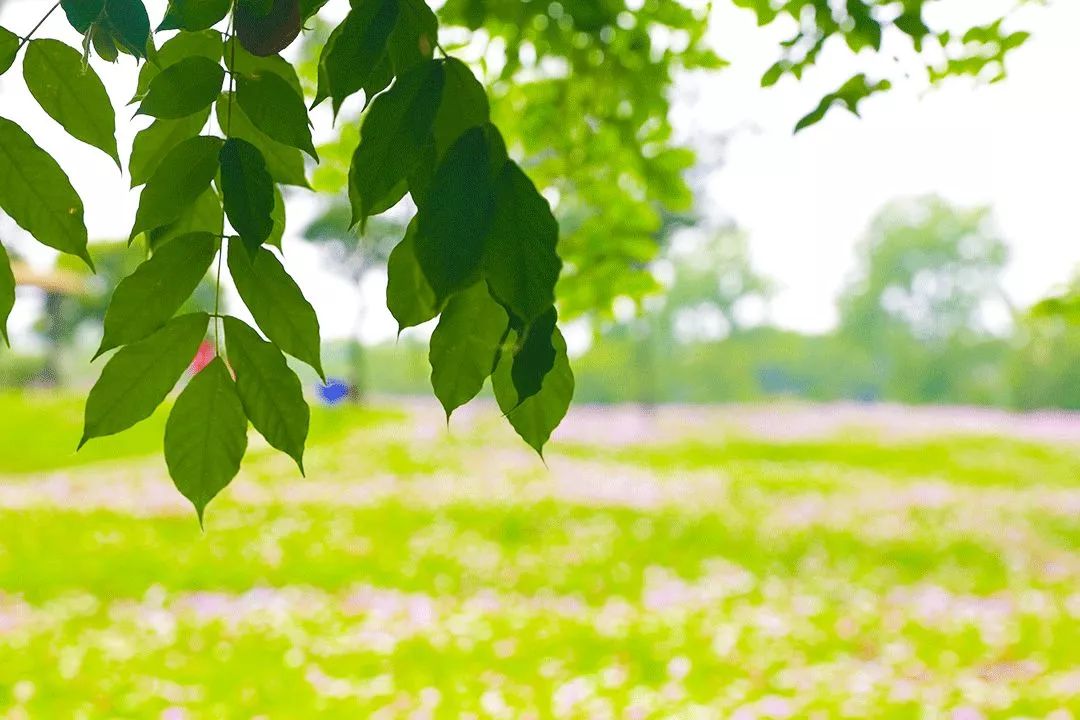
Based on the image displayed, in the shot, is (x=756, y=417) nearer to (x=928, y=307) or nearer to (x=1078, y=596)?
(x=1078, y=596)

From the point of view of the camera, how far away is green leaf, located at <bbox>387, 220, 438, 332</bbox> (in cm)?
87

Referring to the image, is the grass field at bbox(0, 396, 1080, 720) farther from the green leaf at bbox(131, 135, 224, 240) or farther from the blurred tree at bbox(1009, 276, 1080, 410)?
the blurred tree at bbox(1009, 276, 1080, 410)

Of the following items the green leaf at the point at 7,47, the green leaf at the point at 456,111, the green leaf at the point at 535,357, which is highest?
the green leaf at the point at 7,47

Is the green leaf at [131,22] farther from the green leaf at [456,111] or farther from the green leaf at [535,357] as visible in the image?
the green leaf at [535,357]

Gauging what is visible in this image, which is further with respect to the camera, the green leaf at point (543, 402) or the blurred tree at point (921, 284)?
the blurred tree at point (921, 284)

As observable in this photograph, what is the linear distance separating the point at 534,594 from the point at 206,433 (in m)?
6.43

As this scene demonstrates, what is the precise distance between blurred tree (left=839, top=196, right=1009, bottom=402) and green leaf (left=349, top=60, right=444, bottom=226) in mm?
45791

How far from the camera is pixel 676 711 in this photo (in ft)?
14.9

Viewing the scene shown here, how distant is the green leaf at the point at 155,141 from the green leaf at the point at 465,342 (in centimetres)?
42

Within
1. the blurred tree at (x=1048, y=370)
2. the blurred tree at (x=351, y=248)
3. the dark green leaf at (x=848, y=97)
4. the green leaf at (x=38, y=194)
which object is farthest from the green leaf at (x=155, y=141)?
the blurred tree at (x=1048, y=370)

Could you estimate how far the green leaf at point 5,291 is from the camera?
2.91 feet

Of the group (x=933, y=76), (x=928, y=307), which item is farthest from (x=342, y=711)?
(x=928, y=307)

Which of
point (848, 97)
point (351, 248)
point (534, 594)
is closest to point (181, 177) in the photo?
point (848, 97)

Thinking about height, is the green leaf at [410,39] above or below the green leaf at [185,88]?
above
